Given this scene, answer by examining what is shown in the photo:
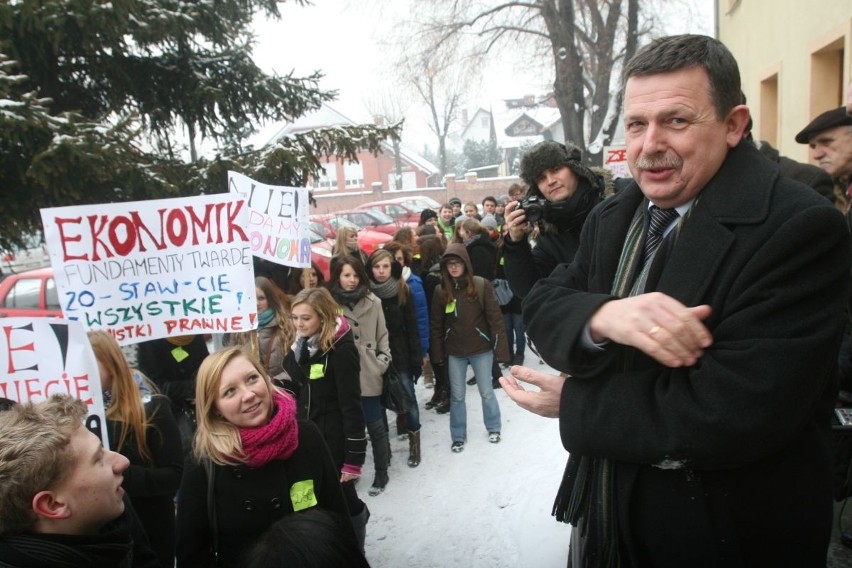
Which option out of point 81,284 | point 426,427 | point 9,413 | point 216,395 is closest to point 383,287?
point 426,427

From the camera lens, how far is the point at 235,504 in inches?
90.6

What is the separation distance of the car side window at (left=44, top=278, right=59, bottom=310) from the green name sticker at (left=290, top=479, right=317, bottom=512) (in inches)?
282

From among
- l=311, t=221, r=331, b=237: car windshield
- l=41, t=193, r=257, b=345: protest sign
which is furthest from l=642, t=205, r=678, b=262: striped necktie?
l=311, t=221, r=331, b=237: car windshield

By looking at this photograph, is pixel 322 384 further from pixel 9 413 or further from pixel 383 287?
pixel 9 413

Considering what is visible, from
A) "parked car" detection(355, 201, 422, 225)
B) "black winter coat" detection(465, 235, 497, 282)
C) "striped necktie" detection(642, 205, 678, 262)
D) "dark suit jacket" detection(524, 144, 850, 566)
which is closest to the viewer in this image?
"dark suit jacket" detection(524, 144, 850, 566)

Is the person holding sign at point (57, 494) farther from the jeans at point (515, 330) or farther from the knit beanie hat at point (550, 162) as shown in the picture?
the jeans at point (515, 330)

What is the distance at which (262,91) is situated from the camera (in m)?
8.28

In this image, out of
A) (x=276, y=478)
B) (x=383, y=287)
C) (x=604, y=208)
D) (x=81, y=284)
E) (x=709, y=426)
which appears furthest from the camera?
(x=383, y=287)

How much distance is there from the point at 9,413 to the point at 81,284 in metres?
2.28

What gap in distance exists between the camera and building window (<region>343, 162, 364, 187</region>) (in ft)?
184

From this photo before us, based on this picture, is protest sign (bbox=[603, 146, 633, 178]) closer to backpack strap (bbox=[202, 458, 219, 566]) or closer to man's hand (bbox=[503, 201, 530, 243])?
man's hand (bbox=[503, 201, 530, 243])

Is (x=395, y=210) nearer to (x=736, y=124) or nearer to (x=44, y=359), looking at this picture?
(x=44, y=359)

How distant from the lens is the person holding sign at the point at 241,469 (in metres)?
2.28

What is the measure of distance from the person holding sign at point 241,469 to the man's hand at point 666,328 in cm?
172
